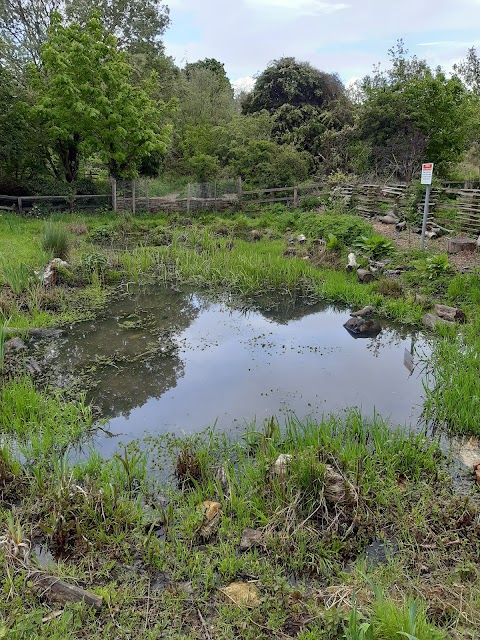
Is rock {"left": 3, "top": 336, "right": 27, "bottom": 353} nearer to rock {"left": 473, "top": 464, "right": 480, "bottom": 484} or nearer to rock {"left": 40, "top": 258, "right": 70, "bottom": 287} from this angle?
rock {"left": 40, "top": 258, "right": 70, "bottom": 287}

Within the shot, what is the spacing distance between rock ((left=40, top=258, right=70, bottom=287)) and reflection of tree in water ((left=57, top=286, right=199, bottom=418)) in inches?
48.3

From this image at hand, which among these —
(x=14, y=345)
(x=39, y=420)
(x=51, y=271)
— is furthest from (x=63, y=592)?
(x=51, y=271)

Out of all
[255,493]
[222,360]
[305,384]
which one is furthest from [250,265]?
[255,493]

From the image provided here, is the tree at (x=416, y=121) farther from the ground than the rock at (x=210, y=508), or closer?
farther from the ground

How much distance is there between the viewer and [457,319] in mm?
6723

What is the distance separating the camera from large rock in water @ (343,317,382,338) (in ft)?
23.1

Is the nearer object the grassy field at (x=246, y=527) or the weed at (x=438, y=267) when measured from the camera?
the grassy field at (x=246, y=527)

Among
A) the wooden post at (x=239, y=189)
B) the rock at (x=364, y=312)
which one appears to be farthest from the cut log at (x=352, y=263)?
the wooden post at (x=239, y=189)

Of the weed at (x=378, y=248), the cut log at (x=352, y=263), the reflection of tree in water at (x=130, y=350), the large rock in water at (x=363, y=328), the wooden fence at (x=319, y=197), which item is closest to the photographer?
the reflection of tree in water at (x=130, y=350)

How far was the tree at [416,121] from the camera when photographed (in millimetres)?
16312

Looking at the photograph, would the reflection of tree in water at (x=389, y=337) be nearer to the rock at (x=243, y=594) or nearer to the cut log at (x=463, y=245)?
the cut log at (x=463, y=245)

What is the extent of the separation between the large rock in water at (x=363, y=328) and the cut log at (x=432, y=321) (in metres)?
0.65

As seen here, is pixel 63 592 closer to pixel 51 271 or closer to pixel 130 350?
pixel 130 350

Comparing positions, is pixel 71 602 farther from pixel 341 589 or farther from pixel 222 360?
pixel 222 360
